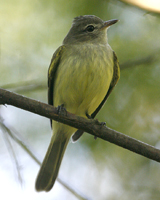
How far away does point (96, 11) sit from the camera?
19.6 ft

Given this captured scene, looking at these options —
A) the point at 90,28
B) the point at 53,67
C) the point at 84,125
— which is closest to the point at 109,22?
the point at 90,28

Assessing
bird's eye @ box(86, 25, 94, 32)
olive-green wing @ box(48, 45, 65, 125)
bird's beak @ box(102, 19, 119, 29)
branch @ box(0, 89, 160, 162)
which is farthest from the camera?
bird's eye @ box(86, 25, 94, 32)

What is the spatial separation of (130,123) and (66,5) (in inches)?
110

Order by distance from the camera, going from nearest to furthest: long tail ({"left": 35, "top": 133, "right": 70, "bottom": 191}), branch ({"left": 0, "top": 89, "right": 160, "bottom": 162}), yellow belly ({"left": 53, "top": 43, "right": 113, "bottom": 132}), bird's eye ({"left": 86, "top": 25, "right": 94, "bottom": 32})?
branch ({"left": 0, "top": 89, "right": 160, "bottom": 162}) < yellow belly ({"left": 53, "top": 43, "right": 113, "bottom": 132}) < long tail ({"left": 35, "top": 133, "right": 70, "bottom": 191}) < bird's eye ({"left": 86, "top": 25, "right": 94, "bottom": 32})

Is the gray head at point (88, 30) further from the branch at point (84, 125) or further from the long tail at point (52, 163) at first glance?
the branch at point (84, 125)

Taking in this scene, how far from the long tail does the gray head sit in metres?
1.77

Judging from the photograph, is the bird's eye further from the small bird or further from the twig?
the twig

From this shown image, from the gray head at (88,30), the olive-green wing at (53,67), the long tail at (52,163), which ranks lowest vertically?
the long tail at (52,163)

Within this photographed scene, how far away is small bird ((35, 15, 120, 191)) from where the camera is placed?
172 inches

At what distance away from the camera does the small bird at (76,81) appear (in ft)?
14.4

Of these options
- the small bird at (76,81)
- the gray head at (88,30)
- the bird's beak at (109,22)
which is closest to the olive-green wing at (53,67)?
the small bird at (76,81)

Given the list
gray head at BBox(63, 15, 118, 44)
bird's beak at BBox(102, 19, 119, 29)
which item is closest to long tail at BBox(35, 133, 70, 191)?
gray head at BBox(63, 15, 118, 44)

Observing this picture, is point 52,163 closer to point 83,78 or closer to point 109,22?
point 83,78

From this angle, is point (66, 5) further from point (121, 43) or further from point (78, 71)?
point (78, 71)
